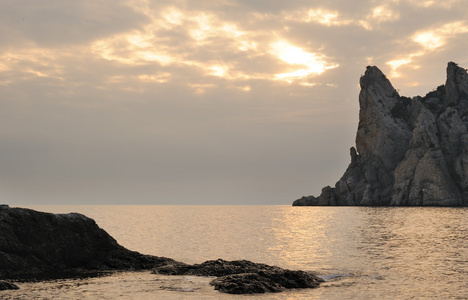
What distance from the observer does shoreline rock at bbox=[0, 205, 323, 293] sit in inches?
973

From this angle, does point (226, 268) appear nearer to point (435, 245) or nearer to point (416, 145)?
point (435, 245)

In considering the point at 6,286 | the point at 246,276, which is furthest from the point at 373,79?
the point at 6,286

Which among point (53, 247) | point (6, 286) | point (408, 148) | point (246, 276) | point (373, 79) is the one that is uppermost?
point (373, 79)

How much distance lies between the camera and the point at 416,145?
165m

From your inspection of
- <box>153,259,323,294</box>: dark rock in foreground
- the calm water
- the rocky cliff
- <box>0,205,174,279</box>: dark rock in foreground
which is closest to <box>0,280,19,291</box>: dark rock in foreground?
the calm water

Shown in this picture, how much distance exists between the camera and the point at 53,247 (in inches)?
1105

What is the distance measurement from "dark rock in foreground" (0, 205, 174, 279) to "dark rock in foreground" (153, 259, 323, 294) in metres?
3.47

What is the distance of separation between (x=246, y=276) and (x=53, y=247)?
481 inches

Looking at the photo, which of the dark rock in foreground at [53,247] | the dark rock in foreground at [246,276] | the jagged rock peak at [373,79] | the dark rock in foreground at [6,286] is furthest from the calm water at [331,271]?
the jagged rock peak at [373,79]

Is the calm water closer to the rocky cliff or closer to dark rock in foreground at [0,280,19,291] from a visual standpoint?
dark rock in foreground at [0,280,19,291]

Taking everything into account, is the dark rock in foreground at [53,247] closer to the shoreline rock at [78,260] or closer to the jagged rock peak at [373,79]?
the shoreline rock at [78,260]

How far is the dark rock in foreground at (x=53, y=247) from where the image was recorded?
26344 mm

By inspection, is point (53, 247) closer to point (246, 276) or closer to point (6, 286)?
point (6, 286)

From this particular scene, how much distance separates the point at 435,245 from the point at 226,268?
30144 millimetres
